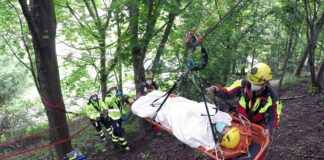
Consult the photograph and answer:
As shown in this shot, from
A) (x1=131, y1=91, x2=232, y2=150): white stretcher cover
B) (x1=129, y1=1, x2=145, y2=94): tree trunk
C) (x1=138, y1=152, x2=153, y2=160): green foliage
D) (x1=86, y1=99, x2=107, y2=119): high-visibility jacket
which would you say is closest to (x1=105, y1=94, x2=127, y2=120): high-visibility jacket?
(x1=86, y1=99, x2=107, y2=119): high-visibility jacket

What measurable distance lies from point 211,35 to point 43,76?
5.36 m

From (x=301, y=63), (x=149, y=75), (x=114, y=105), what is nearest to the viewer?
(x=114, y=105)

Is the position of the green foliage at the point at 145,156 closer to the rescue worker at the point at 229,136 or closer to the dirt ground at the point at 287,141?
the dirt ground at the point at 287,141

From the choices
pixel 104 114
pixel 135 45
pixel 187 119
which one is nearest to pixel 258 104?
pixel 187 119

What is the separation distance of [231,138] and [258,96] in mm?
780

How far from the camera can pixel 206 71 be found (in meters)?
8.83

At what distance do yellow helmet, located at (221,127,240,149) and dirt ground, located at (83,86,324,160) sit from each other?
193 centimetres

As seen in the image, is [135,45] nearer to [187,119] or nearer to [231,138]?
[187,119]

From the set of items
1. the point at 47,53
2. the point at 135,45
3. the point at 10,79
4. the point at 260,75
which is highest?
the point at 10,79

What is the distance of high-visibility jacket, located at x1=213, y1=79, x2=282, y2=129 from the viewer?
4.52 meters

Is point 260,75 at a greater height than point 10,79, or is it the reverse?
point 10,79

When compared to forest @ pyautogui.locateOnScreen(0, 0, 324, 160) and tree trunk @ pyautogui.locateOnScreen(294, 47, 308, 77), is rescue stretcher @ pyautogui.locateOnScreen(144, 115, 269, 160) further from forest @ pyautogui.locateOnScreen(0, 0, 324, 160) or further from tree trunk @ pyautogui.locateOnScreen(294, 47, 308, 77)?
tree trunk @ pyautogui.locateOnScreen(294, 47, 308, 77)

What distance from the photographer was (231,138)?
4.36 metres

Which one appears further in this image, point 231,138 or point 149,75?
point 149,75
